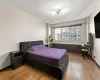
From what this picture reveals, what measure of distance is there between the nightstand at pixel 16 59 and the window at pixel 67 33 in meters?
3.88

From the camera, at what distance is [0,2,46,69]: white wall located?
7.94ft

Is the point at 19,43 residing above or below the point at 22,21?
below

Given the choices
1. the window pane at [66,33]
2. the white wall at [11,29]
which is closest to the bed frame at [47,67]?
the white wall at [11,29]

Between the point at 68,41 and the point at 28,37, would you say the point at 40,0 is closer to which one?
the point at 28,37

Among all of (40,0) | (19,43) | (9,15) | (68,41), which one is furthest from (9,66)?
(68,41)

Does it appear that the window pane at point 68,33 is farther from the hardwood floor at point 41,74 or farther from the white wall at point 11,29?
the hardwood floor at point 41,74

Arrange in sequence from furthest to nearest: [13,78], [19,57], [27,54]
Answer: [27,54] < [19,57] < [13,78]

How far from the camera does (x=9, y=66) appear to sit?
2633 millimetres

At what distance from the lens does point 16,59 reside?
2619mm

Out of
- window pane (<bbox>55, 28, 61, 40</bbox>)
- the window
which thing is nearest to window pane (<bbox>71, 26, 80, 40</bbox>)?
the window

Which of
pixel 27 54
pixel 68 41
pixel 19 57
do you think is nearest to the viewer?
pixel 19 57

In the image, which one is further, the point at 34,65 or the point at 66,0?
the point at 34,65

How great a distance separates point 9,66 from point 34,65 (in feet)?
3.67

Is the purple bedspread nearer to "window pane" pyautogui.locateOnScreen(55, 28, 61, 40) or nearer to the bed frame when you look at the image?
the bed frame
